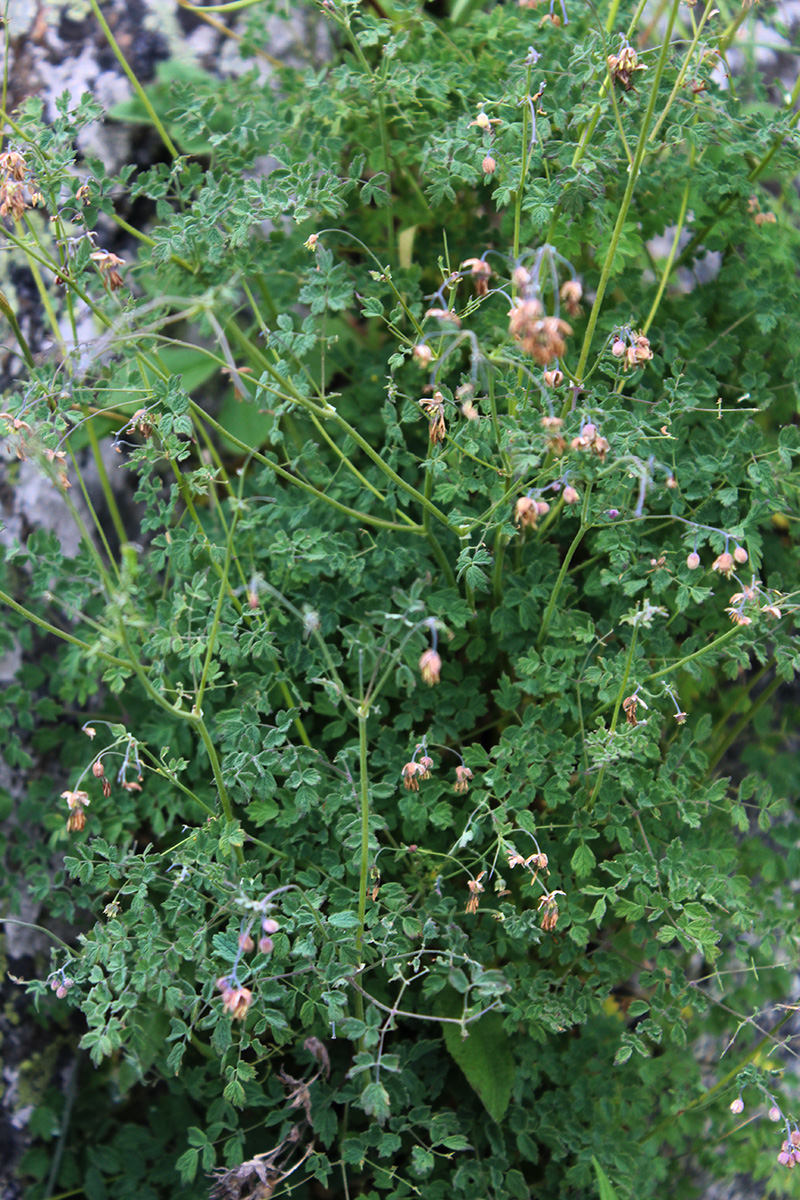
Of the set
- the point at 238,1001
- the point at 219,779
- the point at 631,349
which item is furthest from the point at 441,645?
the point at 238,1001

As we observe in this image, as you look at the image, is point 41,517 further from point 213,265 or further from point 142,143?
point 142,143

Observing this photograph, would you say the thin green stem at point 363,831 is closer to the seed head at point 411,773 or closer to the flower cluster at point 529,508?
the seed head at point 411,773

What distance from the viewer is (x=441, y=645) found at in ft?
6.21

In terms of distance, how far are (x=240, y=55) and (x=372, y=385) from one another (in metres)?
1.05

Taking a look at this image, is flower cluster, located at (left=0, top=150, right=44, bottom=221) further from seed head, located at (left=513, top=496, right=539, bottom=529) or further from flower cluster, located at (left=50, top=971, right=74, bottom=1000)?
flower cluster, located at (left=50, top=971, right=74, bottom=1000)

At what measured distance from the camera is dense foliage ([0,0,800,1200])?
151 centimetres

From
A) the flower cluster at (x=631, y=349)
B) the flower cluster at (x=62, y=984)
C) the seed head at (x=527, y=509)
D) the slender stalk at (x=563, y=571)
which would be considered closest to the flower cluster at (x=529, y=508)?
the seed head at (x=527, y=509)

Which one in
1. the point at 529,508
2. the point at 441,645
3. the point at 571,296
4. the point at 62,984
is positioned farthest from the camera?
the point at 441,645

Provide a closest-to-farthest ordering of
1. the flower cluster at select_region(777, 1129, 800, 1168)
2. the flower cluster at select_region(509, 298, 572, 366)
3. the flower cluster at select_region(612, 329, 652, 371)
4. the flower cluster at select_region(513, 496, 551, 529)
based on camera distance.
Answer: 1. the flower cluster at select_region(509, 298, 572, 366)
2. the flower cluster at select_region(513, 496, 551, 529)
3. the flower cluster at select_region(612, 329, 652, 371)
4. the flower cluster at select_region(777, 1129, 800, 1168)

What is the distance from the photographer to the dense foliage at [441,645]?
151cm

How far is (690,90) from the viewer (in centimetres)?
Result: 173

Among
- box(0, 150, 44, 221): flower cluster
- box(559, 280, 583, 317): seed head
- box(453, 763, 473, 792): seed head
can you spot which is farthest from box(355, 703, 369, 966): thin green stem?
box(0, 150, 44, 221): flower cluster

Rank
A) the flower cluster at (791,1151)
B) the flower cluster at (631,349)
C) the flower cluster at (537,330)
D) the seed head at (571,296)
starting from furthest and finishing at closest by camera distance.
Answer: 1. the flower cluster at (791,1151)
2. the flower cluster at (631,349)
3. the seed head at (571,296)
4. the flower cluster at (537,330)

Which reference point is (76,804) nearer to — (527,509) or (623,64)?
(527,509)
